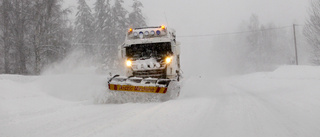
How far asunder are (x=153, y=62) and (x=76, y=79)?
17.7 feet

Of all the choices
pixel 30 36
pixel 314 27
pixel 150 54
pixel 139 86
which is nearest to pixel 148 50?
pixel 150 54

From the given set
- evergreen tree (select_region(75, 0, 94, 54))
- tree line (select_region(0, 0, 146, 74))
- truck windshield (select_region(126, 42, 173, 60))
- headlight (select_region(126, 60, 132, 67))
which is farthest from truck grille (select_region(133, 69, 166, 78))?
evergreen tree (select_region(75, 0, 94, 54))

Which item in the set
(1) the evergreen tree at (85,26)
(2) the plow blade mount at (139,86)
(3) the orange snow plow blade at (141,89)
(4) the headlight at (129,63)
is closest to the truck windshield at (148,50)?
(4) the headlight at (129,63)

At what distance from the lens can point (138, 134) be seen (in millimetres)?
3602

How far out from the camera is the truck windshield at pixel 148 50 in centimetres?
966

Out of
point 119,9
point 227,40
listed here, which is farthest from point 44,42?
point 227,40

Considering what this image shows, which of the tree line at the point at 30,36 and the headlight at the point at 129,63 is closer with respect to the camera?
the headlight at the point at 129,63

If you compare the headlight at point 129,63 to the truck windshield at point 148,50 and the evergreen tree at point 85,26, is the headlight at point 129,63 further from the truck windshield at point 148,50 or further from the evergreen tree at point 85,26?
the evergreen tree at point 85,26

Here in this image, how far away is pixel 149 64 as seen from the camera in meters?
9.01

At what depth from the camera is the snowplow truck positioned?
7.86m

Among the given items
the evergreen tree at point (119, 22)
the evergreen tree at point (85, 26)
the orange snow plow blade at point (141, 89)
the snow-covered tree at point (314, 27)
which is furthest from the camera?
the evergreen tree at point (85, 26)

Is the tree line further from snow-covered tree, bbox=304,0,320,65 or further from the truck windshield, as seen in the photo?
snow-covered tree, bbox=304,0,320,65

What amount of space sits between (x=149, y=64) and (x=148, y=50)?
98cm

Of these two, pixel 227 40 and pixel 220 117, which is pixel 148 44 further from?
pixel 227 40
